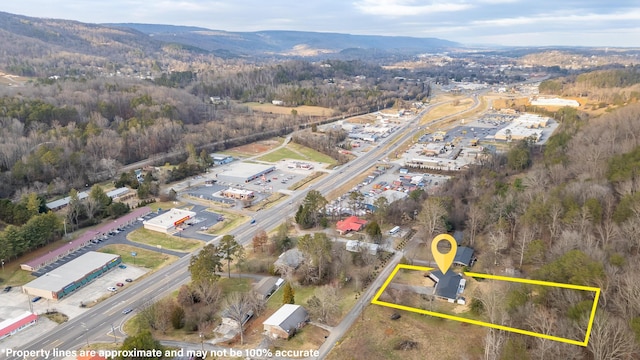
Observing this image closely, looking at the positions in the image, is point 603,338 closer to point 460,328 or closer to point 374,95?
point 460,328

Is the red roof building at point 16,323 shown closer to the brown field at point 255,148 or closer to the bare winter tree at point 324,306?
the bare winter tree at point 324,306

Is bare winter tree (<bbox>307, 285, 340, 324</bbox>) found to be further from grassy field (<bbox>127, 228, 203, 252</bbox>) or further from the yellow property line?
grassy field (<bbox>127, 228, 203, 252</bbox>)

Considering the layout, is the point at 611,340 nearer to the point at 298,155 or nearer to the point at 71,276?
the point at 71,276

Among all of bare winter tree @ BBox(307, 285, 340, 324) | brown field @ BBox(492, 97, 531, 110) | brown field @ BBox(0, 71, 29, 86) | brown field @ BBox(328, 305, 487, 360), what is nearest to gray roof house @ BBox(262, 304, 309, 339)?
bare winter tree @ BBox(307, 285, 340, 324)

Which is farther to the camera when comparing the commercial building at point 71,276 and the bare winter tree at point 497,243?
the bare winter tree at point 497,243

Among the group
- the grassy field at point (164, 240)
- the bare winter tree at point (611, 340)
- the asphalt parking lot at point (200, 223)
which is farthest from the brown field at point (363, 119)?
the bare winter tree at point (611, 340)

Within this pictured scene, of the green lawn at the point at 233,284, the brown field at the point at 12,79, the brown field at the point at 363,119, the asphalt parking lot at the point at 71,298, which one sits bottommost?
the asphalt parking lot at the point at 71,298

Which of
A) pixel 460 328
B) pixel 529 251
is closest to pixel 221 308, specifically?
pixel 460 328
